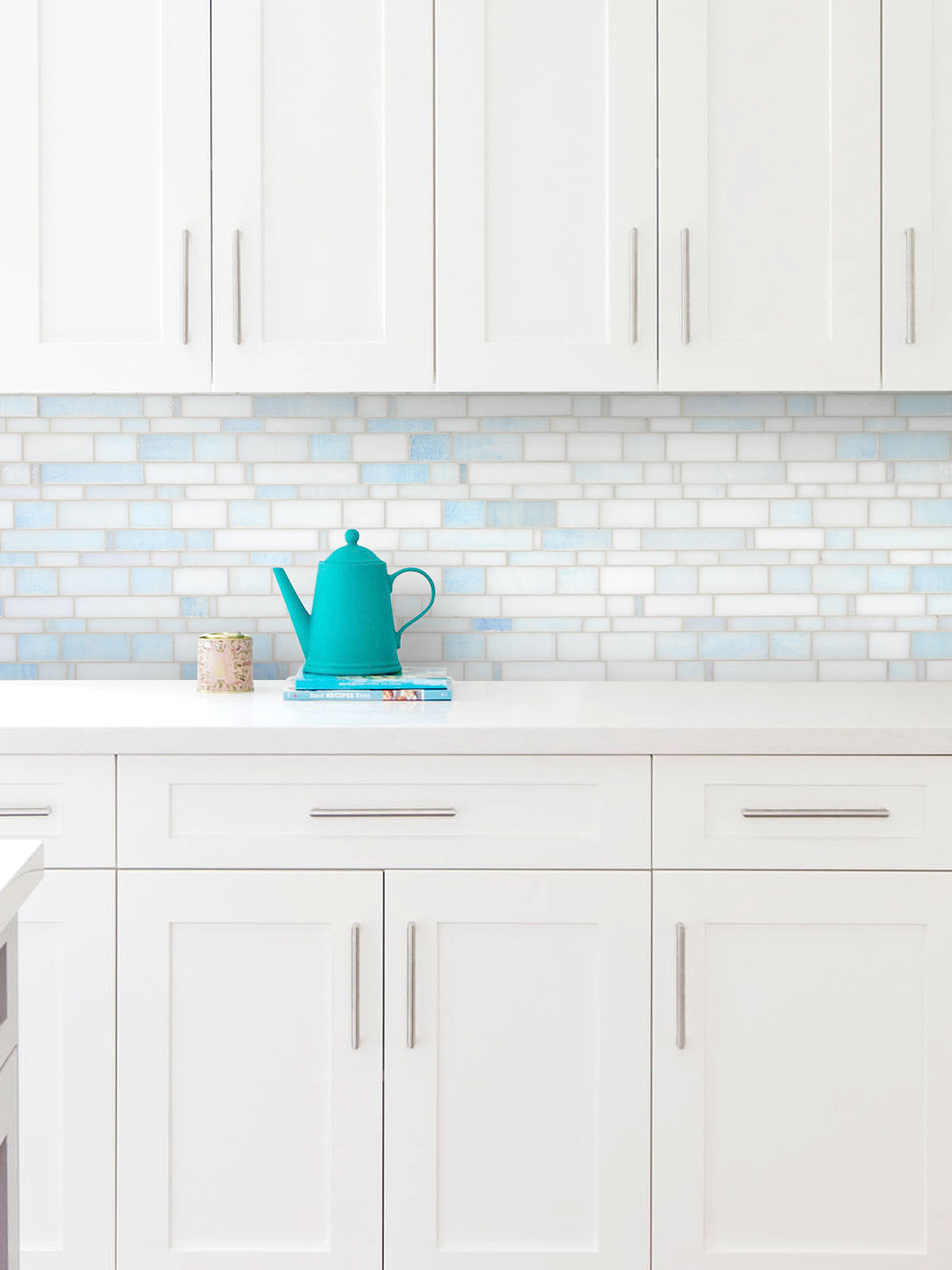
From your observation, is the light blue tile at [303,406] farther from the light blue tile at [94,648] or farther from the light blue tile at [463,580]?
the light blue tile at [94,648]

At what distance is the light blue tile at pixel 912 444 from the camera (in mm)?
2342

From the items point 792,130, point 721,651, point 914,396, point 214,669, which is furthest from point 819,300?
point 214,669

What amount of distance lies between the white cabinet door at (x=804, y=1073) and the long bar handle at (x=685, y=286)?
0.89m

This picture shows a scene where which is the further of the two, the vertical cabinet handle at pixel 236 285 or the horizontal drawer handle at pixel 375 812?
the vertical cabinet handle at pixel 236 285

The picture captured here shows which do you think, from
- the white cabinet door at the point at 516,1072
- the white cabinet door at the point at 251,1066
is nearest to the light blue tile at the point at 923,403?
the white cabinet door at the point at 516,1072

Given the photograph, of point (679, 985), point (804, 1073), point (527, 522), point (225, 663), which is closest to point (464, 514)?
point (527, 522)

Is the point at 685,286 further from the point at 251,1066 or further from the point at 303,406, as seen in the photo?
the point at 251,1066

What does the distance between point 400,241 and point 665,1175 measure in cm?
152

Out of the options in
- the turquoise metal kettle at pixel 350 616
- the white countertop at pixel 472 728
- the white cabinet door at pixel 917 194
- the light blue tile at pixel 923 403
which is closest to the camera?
the white countertop at pixel 472 728

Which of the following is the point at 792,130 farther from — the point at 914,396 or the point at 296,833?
the point at 296,833

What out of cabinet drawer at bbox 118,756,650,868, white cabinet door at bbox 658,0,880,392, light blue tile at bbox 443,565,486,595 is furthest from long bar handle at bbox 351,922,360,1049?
white cabinet door at bbox 658,0,880,392

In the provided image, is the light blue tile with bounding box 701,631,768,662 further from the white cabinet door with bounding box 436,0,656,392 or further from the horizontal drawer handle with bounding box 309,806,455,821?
the horizontal drawer handle with bounding box 309,806,455,821

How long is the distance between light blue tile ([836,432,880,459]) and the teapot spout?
1080 mm

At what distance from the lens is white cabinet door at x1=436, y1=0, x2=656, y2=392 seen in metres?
1.99
